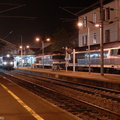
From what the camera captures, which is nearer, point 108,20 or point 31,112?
point 31,112

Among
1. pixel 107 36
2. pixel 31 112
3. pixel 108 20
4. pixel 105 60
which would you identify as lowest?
pixel 31 112

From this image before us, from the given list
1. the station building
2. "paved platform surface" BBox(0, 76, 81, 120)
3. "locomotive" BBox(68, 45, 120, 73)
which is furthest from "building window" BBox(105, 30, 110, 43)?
"paved platform surface" BBox(0, 76, 81, 120)

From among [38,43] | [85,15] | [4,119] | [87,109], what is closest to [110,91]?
[87,109]

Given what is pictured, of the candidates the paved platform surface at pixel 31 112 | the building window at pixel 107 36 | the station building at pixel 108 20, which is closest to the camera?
the paved platform surface at pixel 31 112

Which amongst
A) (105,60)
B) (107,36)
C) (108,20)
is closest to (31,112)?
(105,60)

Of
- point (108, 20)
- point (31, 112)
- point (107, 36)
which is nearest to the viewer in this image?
point (31, 112)

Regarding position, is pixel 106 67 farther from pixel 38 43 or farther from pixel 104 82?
pixel 38 43

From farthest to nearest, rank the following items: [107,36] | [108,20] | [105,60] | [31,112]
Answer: [107,36] < [108,20] < [105,60] < [31,112]

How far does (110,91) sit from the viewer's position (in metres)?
17.2

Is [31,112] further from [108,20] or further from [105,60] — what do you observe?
[108,20]

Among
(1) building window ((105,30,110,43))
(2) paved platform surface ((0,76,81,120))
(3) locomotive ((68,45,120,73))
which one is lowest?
(2) paved platform surface ((0,76,81,120))

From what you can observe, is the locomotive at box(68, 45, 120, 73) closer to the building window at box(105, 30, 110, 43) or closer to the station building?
the station building

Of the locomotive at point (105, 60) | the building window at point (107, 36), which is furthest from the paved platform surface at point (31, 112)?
the building window at point (107, 36)

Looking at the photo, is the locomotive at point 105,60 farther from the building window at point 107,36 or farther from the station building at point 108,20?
the building window at point 107,36
